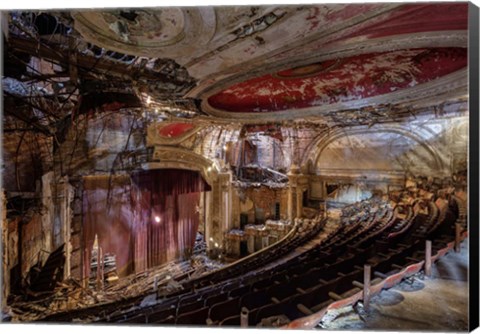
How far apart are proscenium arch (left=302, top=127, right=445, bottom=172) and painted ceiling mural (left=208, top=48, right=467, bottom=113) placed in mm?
269

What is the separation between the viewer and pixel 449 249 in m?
2.22

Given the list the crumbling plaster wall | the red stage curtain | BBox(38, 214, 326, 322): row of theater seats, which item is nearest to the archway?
BBox(38, 214, 326, 322): row of theater seats

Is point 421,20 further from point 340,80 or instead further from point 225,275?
point 225,275

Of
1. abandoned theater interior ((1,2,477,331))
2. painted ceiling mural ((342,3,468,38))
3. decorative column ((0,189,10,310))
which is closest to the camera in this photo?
painted ceiling mural ((342,3,468,38))

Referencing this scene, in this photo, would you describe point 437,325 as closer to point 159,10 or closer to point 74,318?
point 74,318

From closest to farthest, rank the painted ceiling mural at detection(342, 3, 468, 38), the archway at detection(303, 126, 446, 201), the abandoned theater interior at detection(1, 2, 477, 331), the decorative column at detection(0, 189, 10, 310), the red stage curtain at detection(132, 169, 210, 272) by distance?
the painted ceiling mural at detection(342, 3, 468, 38) → the abandoned theater interior at detection(1, 2, 477, 331) → the archway at detection(303, 126, 446, 201) → the decorative column at detection(0, 189, 10, 310) → the red stage curtain at detection(132, 169, 210, 272)

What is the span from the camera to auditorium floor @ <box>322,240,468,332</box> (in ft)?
7.01

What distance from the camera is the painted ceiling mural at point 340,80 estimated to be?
2.08m

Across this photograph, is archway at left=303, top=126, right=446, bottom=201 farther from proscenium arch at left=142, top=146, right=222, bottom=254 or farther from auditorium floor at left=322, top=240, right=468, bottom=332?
proscenium arch at left=142, top=146, right=222, bottom=254

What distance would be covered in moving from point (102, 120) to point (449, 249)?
3.05 meters

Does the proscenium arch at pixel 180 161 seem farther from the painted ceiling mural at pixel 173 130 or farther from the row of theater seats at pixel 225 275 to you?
the row of theater seats at pixel 225 275

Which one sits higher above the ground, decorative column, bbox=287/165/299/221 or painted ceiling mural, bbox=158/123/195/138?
painted ceiling mural, bbox=158/123/195/138

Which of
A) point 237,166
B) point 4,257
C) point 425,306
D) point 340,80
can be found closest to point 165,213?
point 237,166

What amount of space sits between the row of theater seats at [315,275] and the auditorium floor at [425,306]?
187mm
